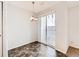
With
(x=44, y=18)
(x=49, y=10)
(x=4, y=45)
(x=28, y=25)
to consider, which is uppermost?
(x=49, y=10)

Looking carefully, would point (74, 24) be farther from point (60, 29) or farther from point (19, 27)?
point (19, 27)

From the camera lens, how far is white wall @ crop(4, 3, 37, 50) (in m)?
1.76

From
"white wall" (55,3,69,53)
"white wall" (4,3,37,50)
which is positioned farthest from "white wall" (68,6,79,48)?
"white wall" (4,3,37,50)

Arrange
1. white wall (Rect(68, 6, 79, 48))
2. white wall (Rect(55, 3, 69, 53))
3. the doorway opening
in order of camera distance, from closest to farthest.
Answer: white wall (Rect(68, 6, 79, 48)) → the doorway opening → white wall (Rect(55, 3, 69, 53))

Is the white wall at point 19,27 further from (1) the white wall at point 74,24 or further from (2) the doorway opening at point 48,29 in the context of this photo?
(1) the white wall at point 74,24

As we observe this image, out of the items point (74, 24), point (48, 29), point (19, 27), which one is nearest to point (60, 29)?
point (48, 29)

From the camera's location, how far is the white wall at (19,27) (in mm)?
1764

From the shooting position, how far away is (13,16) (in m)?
1.82

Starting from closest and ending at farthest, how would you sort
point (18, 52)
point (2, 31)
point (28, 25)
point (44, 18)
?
point (2, 31) → point (18, 52) → point (28, 25) → point (44, 18)

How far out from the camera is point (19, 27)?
6.09 ft

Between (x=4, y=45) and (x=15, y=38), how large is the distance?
0.92 ft

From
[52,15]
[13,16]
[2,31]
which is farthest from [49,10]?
[2,31]

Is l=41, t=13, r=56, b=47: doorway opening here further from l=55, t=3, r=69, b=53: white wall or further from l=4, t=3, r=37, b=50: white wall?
l=4, t=3, r=37, b=50: white wall

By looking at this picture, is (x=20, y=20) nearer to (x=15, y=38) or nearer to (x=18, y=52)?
(x=15, y=38)
